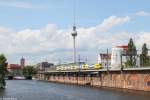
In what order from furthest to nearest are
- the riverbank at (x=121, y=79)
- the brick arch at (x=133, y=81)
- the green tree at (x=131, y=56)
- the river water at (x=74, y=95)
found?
the green tree at (x=131, y=56) < the brick arch at (x=133, y=81) < the riverbank at (x=121, y=79) < the river water at (x=74, y=95)

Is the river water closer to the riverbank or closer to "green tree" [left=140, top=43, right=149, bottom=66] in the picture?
the riverbank

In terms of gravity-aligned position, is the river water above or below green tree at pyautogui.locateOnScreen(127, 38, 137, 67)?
below

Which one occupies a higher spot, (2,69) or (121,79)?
(2,69)

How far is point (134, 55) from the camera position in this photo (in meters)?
159

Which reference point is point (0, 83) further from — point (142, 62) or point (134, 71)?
point (142, 62)

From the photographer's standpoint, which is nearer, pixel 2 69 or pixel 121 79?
pixel 2 69

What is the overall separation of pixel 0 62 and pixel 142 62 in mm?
57657

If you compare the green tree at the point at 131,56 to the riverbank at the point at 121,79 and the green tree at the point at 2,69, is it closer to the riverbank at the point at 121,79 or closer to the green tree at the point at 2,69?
the riverbank at the point at 121,79

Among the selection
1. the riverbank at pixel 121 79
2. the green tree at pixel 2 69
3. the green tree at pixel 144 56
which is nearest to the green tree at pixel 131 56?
the green tree at pixel 144 56

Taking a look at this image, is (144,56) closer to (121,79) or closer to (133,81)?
(121,79)

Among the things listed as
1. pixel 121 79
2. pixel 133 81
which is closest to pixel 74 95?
pixel 133 81

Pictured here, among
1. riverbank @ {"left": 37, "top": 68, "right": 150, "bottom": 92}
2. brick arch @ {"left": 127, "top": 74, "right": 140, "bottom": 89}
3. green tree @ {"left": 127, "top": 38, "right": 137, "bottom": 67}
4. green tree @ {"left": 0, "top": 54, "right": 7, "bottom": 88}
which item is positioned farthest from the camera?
green tree @ {"left": 127, "top": 38, "right": 137, "bottom": 67}

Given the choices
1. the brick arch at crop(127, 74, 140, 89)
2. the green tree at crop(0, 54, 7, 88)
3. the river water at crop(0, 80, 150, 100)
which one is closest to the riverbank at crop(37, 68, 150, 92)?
the brick arch at crop(127, 74, 140, 89)

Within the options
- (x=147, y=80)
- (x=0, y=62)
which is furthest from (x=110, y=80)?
(x=0, y=62)
